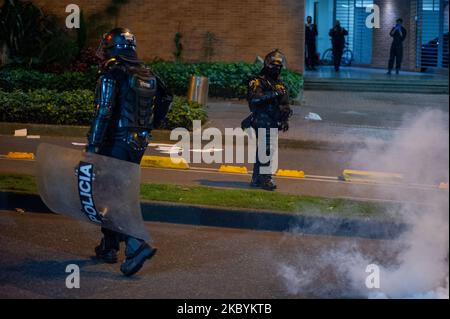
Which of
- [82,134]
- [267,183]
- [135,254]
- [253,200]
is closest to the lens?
[135,254]

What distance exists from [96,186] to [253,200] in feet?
9.43

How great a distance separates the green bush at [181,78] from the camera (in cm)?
1930

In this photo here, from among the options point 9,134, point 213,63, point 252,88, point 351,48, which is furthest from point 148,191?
point 351,48

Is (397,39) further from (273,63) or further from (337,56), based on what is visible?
(273,63)

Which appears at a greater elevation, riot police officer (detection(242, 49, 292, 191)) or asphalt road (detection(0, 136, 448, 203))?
riot police officer (detection(242, 49, 292, 191))

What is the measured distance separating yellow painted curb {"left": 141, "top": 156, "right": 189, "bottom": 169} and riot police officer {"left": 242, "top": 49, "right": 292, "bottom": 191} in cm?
212

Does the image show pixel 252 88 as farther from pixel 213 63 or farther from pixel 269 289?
pixel 213 63

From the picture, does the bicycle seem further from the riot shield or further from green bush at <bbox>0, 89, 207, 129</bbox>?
the riot shield

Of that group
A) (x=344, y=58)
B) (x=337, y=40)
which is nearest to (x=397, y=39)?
(x=337, y=40)

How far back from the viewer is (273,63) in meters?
9.91

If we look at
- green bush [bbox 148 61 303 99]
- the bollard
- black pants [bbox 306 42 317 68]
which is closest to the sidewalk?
green bush [bbox 148 61 303 99]

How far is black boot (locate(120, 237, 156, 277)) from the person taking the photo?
6707 mm

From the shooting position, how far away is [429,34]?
27812 mm

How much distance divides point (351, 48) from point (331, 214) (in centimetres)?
2391
